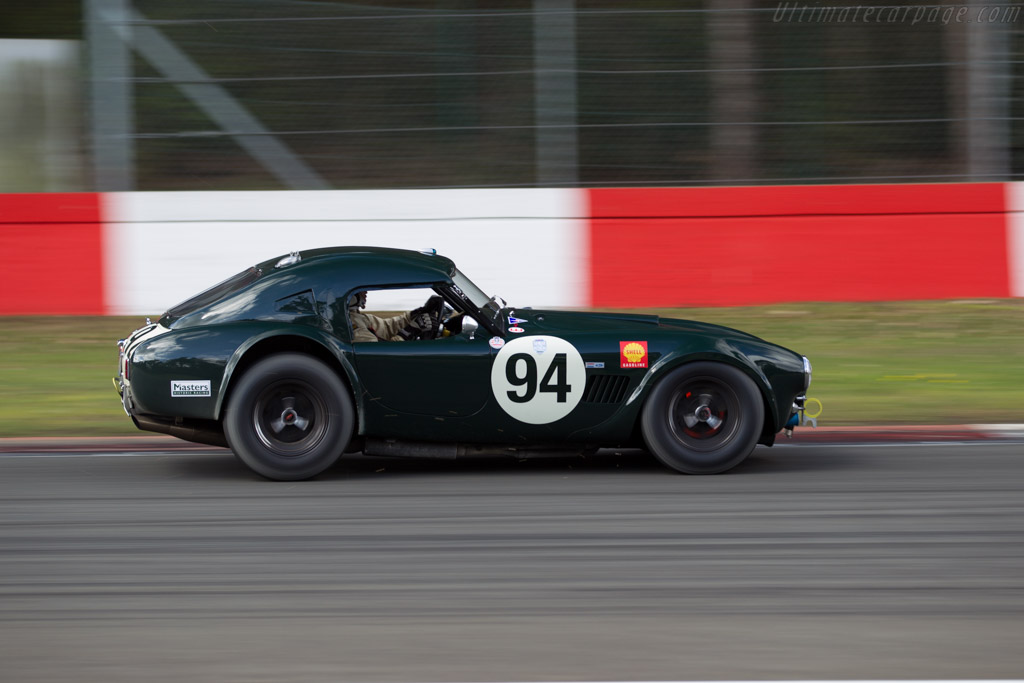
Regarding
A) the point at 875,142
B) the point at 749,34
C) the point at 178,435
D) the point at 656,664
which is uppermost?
the point at 749,34

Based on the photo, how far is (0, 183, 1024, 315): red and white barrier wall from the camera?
1305 centimetres

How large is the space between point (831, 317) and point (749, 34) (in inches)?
134

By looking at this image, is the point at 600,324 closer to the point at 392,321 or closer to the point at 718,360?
the point at 718,360

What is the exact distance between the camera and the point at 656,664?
4.00 metres

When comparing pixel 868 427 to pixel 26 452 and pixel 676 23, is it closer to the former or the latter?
pixel 26 452

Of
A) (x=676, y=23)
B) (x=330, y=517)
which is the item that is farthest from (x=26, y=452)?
(x=676, y=23)

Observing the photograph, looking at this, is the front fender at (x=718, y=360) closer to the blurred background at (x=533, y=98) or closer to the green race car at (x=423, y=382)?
the green race car at (x=423, y=382)

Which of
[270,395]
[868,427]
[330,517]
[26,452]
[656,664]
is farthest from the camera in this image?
[868,427]

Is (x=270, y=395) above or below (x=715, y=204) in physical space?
below

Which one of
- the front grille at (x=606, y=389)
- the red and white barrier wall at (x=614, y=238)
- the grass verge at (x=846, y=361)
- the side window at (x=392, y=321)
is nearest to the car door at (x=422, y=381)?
the side window at (x=392, y=321)

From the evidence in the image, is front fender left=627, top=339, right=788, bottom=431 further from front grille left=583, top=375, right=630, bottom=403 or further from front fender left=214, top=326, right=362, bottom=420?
front fender left=214, top=326, right=362, bottom=420

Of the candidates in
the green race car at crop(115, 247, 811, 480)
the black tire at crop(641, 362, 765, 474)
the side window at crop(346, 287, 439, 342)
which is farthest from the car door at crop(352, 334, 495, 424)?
the black tire at crop(641, 362, 765, 474)

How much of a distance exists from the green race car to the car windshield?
95 mm

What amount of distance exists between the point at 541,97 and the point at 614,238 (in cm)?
Answer: 182
